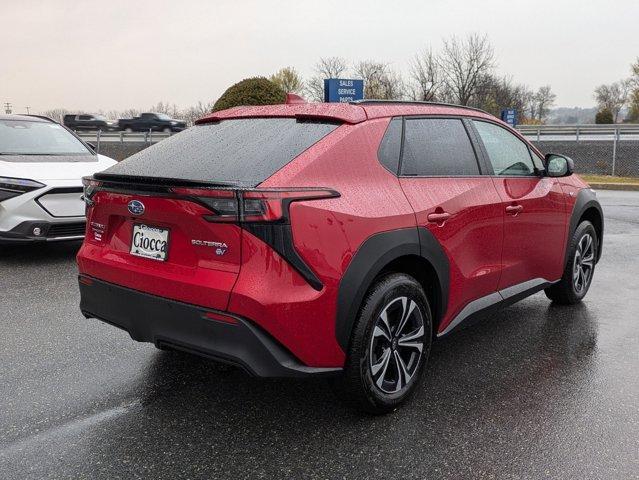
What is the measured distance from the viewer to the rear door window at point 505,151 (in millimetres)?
4125

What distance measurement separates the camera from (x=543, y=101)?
79.8m

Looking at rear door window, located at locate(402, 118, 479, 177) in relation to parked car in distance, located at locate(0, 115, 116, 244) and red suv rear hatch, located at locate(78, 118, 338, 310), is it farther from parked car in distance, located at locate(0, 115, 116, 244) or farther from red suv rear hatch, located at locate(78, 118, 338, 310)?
parked car in distance, located at locate(0, 115, 116, 244)

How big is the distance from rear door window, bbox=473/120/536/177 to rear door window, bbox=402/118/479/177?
246 mm

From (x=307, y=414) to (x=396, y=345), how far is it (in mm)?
608

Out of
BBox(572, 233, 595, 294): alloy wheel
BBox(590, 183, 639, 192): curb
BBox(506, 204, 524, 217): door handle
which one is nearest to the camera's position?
BBox(506, 204, 524, 217): door handle

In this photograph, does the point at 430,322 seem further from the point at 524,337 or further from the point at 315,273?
the point at 524,337

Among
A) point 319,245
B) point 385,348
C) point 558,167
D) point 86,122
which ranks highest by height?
point 86,122

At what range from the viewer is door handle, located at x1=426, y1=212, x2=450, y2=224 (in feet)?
11.0

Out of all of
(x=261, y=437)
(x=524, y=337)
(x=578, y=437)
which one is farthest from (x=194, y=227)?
(x=524, y=337)

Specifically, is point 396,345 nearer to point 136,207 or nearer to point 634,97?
point 136,207

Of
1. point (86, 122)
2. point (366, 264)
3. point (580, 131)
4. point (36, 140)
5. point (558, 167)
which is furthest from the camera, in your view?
point (86, 122)

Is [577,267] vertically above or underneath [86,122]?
underneath

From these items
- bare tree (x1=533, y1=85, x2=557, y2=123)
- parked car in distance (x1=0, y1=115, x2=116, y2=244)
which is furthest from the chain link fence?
bare tree (x1=533, y1=85, x2=557, y2=123)

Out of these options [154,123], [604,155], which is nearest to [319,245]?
[604,155]
